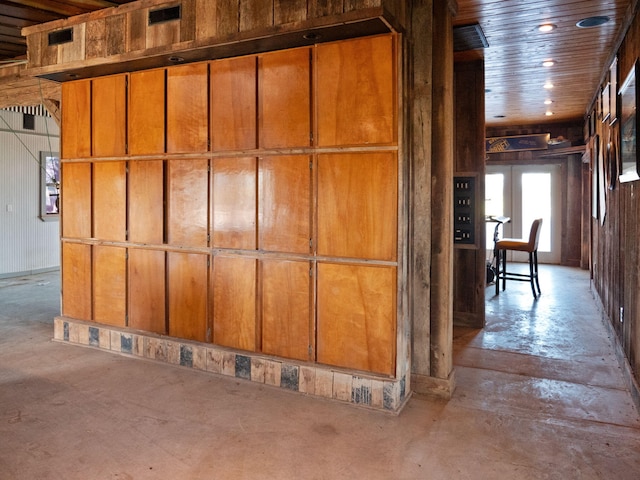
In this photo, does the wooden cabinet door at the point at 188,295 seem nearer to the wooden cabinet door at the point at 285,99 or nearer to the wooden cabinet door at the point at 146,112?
the wooden cabinet door at the point at 146,112

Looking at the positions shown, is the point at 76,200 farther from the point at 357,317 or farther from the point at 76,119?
the point at 357,317

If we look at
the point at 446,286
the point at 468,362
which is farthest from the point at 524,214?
the point at 446,286

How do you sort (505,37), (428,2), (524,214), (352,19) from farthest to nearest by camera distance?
(524,214), (505,37), (428,2), (352,19)

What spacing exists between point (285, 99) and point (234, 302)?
1.50m

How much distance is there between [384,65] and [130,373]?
282 centimetres

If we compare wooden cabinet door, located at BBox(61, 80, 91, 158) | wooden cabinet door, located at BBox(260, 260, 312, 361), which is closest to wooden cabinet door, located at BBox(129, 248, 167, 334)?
wooden cabinet door, located at BBox(260, 260, 312, 361)

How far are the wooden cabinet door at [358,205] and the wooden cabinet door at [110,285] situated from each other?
191 cm

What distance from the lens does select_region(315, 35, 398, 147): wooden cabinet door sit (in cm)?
295

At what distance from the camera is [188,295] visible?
A: 3756mm

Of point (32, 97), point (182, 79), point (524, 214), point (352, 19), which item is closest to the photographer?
point (352, 19)

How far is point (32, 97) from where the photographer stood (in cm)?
589

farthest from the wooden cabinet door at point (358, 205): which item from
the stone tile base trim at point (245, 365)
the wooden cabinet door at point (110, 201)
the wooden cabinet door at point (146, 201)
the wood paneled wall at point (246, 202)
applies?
the wooden cabinet door at point (110, 201)

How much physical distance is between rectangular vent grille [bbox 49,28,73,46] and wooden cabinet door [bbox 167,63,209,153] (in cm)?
90

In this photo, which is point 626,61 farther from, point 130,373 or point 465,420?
point 130,373
